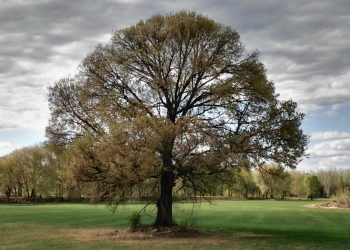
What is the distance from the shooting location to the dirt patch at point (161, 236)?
2600 cm

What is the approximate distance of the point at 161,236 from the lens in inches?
1125

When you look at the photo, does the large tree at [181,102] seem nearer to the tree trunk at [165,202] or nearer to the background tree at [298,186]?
the tree trunk at [165,202]

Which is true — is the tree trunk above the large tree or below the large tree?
below

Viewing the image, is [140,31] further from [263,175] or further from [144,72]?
[263,175]

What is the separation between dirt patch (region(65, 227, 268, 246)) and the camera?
2600cm

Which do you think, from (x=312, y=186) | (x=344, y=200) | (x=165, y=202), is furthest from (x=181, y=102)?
(x=312, y=186)

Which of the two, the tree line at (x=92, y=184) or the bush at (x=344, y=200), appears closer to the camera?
the tree line at (x=92, y=184)

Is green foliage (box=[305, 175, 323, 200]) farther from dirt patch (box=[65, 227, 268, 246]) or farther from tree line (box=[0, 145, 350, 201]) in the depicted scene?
dirt patch (box=[65, 227, 268, 246])

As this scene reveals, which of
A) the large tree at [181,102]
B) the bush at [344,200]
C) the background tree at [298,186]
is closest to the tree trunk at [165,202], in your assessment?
the large tree at [181,102]

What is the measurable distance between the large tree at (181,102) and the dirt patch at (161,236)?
174 centimetres

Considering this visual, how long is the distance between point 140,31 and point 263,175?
1154cm

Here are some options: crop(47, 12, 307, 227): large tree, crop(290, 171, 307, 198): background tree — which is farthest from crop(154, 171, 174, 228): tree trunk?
crop(290, 171, 307, 198): background tree

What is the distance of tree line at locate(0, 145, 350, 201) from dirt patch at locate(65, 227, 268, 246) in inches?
88.5

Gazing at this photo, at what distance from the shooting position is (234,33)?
30750 millimetres
